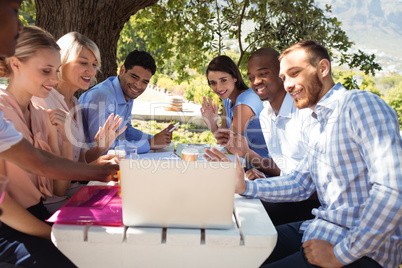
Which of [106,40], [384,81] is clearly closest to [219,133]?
[106,40]

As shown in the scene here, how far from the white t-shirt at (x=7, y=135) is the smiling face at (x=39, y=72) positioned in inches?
22.6

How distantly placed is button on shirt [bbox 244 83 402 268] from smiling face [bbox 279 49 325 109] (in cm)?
12

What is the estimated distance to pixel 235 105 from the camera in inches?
141

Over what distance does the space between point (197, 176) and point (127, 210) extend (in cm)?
32

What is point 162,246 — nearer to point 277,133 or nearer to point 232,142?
point 232,142

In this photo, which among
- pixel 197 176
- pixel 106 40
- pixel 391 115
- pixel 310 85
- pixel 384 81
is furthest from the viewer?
pixel 384 81

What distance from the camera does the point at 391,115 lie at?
1.46m

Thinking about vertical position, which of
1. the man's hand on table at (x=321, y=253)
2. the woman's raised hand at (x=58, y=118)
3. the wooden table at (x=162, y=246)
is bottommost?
the man's hand on table at (x=321, y=253)

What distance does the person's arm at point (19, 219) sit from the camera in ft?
5.07

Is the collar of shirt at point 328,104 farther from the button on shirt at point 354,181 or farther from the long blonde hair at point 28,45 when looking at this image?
the long blonde hair at point 28,45

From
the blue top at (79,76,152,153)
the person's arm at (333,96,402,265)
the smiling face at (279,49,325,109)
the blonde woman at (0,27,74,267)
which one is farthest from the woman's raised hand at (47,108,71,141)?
the person's arm at (333,96,402,265)

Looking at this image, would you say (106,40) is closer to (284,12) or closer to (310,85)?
(284,12)

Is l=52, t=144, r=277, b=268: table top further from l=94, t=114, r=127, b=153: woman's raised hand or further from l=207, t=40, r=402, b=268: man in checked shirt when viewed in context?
l=94, t=114, r=127, b=153: woman's raised hand

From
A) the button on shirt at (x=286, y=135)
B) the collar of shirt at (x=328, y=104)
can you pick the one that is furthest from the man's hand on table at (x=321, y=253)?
the button on shirt at (x=286, y=135)
